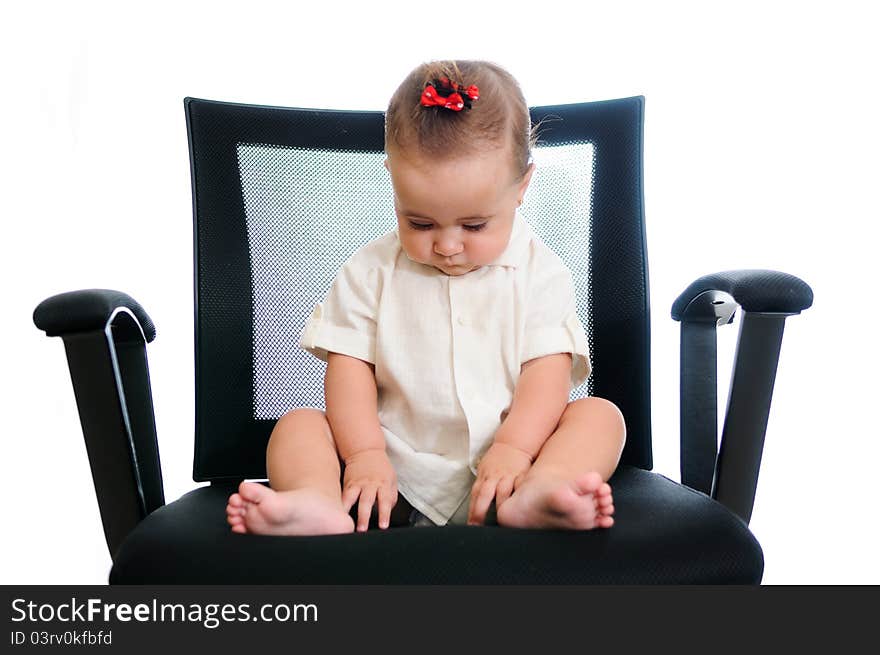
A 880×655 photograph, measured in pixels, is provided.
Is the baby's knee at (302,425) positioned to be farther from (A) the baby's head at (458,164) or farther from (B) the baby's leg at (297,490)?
(A) the baby's head at (458,164)

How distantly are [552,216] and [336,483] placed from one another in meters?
0.48

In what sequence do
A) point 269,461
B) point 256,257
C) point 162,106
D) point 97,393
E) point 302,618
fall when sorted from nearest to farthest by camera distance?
point 302,618 < point 97,393 < point 269,461 < point 256,257 < point 162,106

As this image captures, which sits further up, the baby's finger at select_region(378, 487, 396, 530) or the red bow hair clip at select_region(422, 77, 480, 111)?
the red bow hair clip at select_region(422, 77, 480, 111)

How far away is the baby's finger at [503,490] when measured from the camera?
3.26 feet

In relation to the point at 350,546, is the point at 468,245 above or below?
above

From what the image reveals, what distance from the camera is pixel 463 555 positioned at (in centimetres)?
81

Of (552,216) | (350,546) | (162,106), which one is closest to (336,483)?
(350,546)

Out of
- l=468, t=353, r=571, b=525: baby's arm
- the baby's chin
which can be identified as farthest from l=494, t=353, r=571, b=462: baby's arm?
the baby's chin

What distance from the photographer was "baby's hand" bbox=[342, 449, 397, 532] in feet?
3.26

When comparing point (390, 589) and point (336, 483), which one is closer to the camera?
point (390, 589)

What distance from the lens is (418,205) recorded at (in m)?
1.04

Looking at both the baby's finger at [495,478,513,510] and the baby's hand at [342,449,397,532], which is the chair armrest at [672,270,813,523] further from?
the baby's hand at [342,449,397,532]

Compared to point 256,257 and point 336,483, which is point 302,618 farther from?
point 256,257

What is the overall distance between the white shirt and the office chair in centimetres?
9
